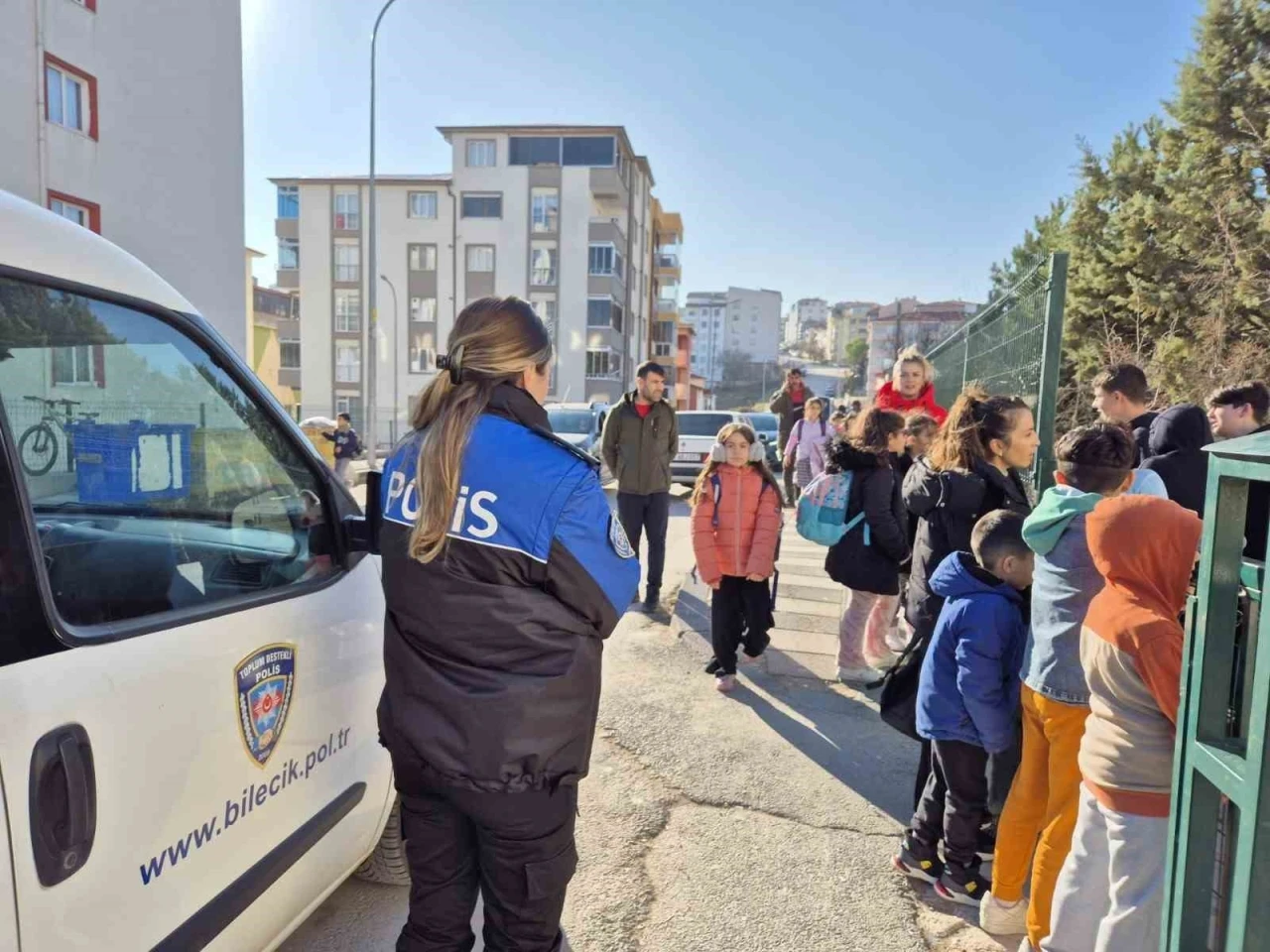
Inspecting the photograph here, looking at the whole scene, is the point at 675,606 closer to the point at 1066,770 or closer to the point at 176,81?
the point at 1066,770

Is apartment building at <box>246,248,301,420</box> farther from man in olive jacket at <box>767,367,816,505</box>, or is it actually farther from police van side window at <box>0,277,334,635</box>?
police van side window at <box>0,277,334,635</box>

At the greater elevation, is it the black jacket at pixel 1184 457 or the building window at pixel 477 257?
the building window at pixel 477 257

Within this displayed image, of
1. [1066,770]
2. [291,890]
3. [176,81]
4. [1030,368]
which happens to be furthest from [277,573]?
[176,81]

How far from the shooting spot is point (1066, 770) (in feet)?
8.04

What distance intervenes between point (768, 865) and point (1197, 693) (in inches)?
72.1

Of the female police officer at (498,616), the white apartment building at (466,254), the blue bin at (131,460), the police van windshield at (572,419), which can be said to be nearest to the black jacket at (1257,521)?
the female police officer at (498,616)

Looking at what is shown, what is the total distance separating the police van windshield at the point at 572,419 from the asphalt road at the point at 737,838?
509 inches

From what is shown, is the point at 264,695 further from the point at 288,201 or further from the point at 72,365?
the point at 288,201

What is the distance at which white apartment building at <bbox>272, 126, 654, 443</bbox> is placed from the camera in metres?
44.0

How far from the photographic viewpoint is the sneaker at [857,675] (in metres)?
4.87

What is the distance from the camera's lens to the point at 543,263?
44469 mm

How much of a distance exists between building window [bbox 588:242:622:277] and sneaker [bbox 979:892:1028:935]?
4312 centimetres

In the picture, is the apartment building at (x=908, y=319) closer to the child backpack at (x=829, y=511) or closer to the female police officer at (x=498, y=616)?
the child backpack at (x=829, y=511)

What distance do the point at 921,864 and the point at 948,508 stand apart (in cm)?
141
